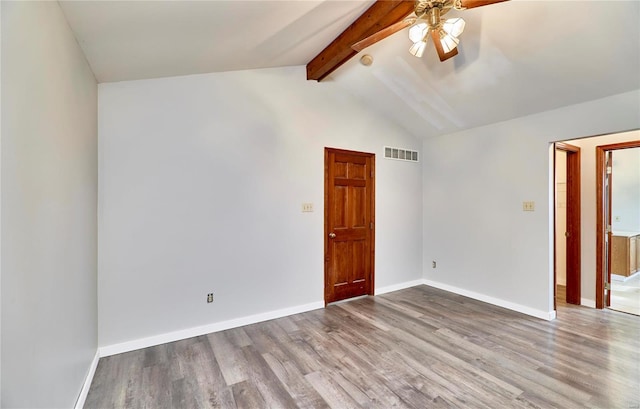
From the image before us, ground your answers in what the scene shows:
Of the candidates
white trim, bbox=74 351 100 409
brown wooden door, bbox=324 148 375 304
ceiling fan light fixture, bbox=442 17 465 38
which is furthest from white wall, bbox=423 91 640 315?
white trim, bbox=74 351 100 409

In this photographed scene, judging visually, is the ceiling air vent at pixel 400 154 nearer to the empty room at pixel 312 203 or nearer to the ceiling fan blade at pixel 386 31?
the empty room at pixel 312 203

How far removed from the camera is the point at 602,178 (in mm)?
3572

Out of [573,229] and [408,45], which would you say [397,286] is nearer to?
[573,229]

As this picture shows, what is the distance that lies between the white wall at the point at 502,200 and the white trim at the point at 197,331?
2257mm

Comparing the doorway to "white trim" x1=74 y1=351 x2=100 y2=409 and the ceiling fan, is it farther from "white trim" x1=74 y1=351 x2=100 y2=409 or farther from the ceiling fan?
"white trim" x1=74 y1=351 x2=100 y2=409

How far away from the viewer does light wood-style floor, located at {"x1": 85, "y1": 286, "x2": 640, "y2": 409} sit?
2.01 metres

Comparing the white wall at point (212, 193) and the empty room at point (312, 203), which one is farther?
the white wall at point (212, 193)

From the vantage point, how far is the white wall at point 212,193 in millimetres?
2617

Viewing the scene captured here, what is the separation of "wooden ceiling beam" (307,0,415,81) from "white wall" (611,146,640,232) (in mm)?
5191

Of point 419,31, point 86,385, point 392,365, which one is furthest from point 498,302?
point 86,385

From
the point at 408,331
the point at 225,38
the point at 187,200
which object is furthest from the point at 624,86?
the point at 187,200

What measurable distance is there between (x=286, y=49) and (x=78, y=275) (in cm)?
264

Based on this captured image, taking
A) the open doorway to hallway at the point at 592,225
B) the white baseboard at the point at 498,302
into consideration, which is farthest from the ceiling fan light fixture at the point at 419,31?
the white baseboard at the point at 498,302

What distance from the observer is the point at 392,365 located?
7.89 feet
